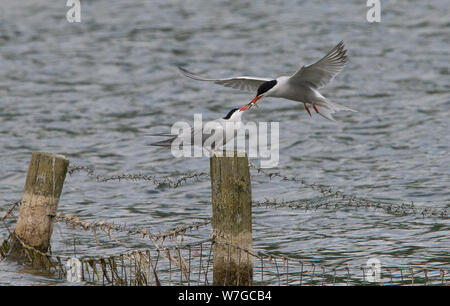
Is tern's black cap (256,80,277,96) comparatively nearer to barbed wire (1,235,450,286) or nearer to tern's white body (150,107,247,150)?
tern's white body (150,107,247,150)

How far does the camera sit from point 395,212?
1156 centimetres

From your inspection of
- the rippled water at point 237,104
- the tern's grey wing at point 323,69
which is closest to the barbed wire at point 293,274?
the rippled water at point 237,104

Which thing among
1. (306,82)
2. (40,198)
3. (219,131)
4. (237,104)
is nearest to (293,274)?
(219,131)

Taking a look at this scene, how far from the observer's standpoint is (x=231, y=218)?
7316mm

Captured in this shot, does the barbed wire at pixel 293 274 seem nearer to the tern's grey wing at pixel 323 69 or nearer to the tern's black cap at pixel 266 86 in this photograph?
the tern's black cap at pixel 266 86

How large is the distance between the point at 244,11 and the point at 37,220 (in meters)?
18.8

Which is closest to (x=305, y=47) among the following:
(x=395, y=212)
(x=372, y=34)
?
(x=372, y=34)

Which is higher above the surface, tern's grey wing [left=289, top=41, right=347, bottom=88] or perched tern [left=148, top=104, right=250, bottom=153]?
tern's grey wing [left=289, top=41, right=347, bottom=88]

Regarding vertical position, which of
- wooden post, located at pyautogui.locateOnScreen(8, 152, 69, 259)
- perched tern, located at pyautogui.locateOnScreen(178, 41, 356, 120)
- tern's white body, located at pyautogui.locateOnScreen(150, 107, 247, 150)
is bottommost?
wooden post, located at pyautogui.locateOnScreen(8, 152, 69, 259)

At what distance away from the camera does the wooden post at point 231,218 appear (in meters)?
7.25

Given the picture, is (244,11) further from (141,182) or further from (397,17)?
(141,182)

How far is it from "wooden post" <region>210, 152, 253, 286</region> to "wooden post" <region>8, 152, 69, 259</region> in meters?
1.89

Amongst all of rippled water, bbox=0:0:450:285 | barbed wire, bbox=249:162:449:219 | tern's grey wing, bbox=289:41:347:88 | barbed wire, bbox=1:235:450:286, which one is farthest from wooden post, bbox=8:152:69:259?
barbed wire, bbox=249:162:449:219

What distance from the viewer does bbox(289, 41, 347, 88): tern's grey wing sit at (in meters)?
9.07
